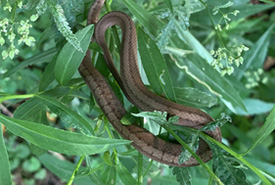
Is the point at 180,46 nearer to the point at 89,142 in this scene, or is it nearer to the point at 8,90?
the point at 89,142

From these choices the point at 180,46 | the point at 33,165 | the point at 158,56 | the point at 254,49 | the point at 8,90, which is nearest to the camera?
the point at 158,56

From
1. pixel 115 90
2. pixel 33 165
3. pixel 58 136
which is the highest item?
pixel 58 136

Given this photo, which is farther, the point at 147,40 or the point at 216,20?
the point at 216,20

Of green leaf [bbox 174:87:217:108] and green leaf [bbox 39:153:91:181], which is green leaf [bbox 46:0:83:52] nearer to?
green leaf [bbox 174:87:217:108]

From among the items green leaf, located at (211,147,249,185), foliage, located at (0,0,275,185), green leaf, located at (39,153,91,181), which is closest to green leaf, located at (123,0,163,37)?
foliage, located at (0,0,275,185)

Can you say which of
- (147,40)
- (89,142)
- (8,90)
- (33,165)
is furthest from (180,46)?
(33,165)

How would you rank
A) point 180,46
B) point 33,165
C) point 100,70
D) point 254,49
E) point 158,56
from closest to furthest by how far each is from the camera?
1. point 158,56
2. point 100,70
3. point 180,46
4. point 254,49
5. point 33,165

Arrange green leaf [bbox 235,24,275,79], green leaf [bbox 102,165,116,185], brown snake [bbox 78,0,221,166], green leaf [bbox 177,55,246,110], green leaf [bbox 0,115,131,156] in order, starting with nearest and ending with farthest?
green leaf [bbox 0,115,131,156]
brown snake [bbox 78,0,221,166]
green leaf [bbox 102,165,116,185]
green leaf [bbox 177,55,246,110]
green leaf [bbox 235,24,275,79]
